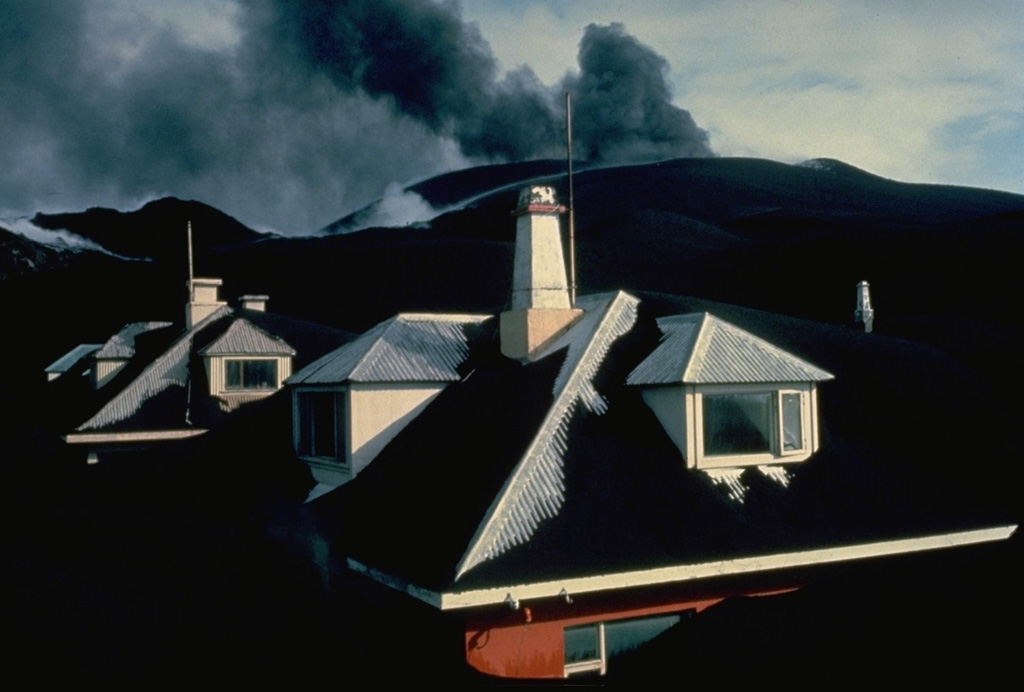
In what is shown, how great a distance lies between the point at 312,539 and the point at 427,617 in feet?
12.9

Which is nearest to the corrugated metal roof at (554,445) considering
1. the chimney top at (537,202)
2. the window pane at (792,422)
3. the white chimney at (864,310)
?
the chimney top at (537,202)

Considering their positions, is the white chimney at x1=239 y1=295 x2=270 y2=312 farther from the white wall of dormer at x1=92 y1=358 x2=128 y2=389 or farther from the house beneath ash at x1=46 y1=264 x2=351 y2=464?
the white wall of dormer at x1=92 y1=358 x2=128 y2=389

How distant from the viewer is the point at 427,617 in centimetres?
1069

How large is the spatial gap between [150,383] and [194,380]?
4.05 ft

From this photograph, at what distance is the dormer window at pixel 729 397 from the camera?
11773mm

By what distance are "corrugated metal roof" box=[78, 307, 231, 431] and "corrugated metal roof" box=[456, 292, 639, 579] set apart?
16590 millimetres

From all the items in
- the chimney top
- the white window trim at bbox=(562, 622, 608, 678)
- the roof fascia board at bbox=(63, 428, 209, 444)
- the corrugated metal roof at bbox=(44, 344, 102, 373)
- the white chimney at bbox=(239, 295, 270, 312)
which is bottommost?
the white window trim at bbox=(562, 622, 608, 678)

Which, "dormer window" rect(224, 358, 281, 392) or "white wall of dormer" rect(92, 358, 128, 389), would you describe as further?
"white wall of dormer" rect(92, 358, 128, 389)

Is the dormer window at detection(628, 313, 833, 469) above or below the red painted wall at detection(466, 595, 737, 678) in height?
above

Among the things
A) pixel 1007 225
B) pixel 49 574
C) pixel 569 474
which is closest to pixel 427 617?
pixel 569 474

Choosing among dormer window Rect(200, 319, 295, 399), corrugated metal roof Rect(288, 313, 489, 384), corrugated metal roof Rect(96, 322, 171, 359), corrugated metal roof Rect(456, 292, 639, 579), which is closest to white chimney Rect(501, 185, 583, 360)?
corrugated metal roof Rect(456, 292, 639, 579)

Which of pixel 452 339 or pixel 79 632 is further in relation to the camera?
pixel 452 339

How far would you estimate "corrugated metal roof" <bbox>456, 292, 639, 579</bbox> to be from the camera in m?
10.1

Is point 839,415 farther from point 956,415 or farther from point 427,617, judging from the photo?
point 427,617
